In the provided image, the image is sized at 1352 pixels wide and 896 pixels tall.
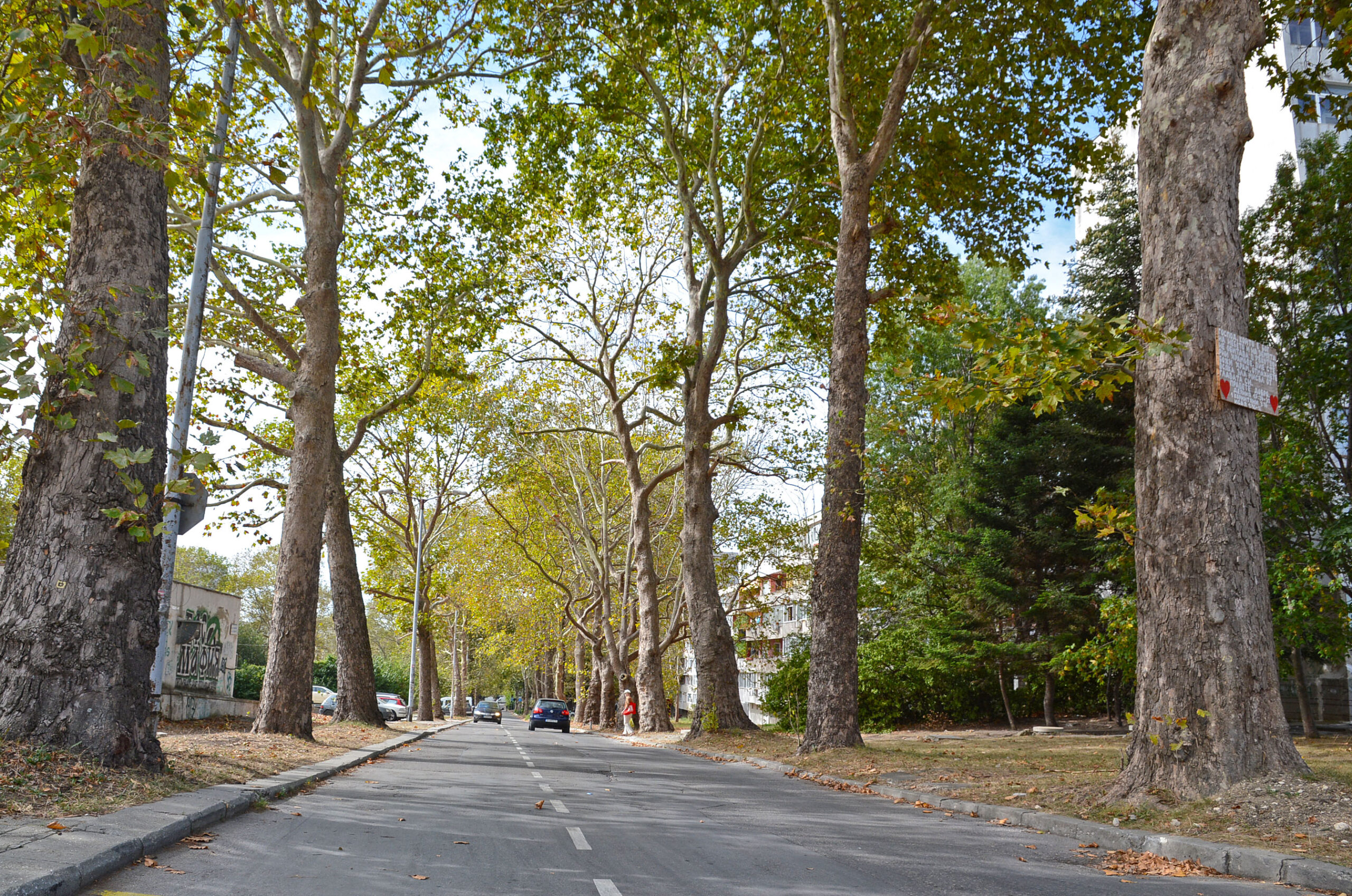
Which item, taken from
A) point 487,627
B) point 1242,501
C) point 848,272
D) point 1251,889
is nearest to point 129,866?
point 1251,889

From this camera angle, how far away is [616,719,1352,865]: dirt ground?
7.30 m

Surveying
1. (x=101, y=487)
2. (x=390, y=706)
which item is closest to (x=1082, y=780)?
(x=101, y=487)

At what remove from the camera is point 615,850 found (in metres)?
7.37

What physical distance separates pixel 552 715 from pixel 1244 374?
1460 inches

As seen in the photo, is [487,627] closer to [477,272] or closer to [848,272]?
[477,272]

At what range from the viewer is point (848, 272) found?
683 inches

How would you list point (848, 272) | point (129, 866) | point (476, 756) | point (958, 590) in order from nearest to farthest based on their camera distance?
point (129, 866) → point (848, 272) → point (476, 756) → point (958, 590)

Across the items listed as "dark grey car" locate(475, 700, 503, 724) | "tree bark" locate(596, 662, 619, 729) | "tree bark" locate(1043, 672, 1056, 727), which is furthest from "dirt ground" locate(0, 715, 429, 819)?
"dark grey car" locate(475, 700, 503, 724)

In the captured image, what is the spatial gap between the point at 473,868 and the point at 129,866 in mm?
2057

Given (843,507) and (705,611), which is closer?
(843,507)

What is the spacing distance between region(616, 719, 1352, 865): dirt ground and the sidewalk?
0.20m

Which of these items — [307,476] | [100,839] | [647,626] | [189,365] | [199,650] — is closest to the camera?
[100,839]

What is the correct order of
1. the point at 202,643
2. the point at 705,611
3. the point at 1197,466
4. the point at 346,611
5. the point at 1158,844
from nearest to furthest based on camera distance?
the point at 1158,844, the point at 1197,466, the point at 346,611, the point at 705,611, the point at 202,643

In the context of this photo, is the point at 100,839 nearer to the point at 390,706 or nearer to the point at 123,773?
the point at 123,773
